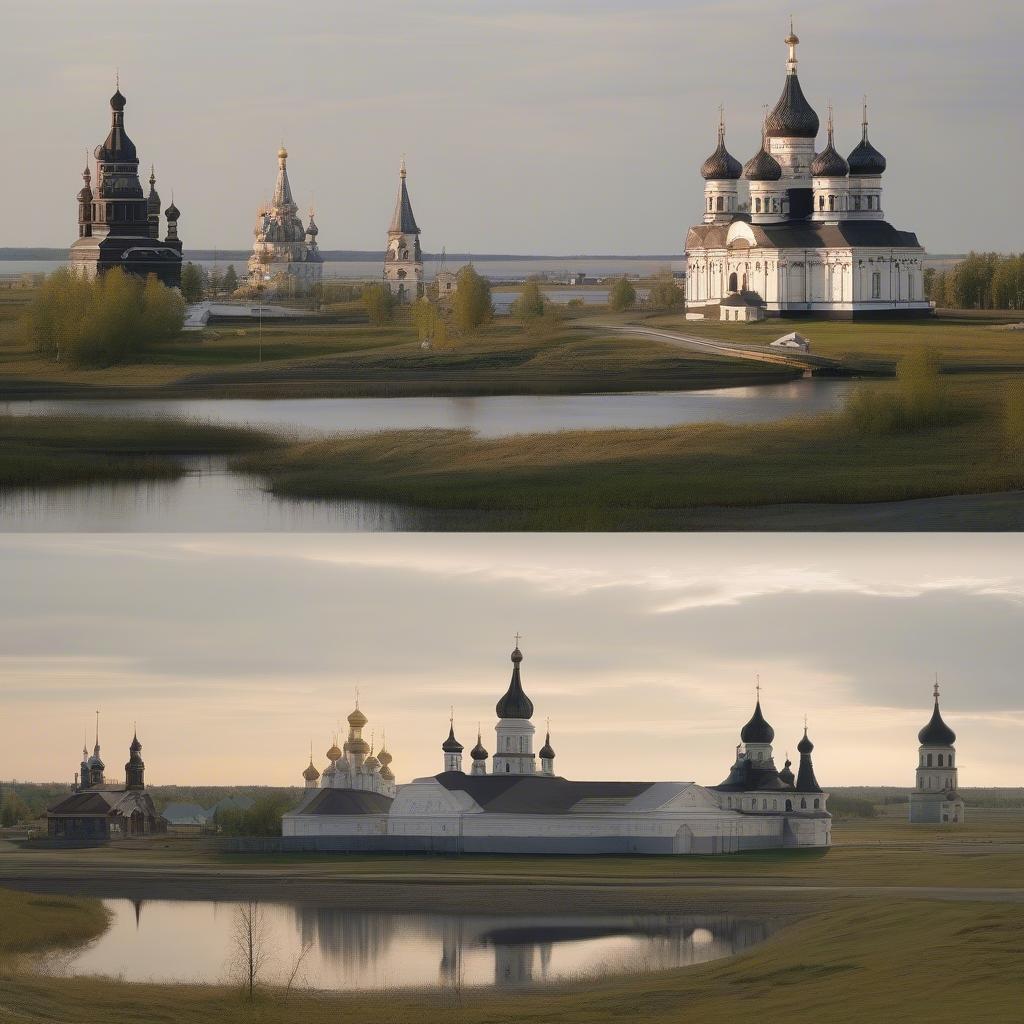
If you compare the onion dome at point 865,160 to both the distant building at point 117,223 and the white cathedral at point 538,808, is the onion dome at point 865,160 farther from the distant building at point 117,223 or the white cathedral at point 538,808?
the white cathedral at point 538,808

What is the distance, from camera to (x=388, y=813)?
2738cm

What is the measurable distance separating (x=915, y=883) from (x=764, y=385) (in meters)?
6.97

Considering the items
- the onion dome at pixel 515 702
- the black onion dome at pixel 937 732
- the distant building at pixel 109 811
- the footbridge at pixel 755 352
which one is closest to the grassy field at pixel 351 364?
the footbridge at pixel 755 352

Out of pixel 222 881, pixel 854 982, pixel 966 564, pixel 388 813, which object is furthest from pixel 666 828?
pixel 854 982

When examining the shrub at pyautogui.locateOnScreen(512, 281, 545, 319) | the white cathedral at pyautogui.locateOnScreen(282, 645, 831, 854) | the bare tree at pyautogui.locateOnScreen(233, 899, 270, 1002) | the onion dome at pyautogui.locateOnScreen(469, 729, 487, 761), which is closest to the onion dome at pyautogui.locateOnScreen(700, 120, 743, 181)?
the shrub at pyautogui.locateOnScreen(512, 281, 545, 319)

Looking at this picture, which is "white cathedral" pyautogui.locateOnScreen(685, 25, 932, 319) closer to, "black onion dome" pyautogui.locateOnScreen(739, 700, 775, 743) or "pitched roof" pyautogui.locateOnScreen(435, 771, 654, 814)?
"black onion dome" pyautogui.locateOnScreen(739, 700, 775, 743)

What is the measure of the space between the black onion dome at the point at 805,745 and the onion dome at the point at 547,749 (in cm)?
272

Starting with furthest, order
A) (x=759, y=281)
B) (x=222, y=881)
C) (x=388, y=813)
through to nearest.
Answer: (x=388, y=813), (x=222, y=881), (x=759, y=281)

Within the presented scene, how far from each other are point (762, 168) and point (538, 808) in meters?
12.4

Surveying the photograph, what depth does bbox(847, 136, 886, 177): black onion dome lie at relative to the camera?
15.2 metres

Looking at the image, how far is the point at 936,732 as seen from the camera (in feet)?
70.0

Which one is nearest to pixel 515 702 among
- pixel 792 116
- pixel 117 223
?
pixel 792 116

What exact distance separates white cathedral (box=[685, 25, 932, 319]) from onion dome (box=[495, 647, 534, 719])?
7.44 metres

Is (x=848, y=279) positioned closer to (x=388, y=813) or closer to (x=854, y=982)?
(x=854, y=982)
